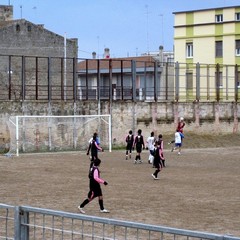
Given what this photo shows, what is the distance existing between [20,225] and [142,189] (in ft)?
45.4

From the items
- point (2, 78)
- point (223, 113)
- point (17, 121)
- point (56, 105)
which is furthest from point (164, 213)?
point (2, 78)

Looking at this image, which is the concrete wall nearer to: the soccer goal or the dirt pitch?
the soccer goal

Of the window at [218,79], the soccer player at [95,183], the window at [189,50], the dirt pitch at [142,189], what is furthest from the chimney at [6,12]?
the soccer player at [95,183]

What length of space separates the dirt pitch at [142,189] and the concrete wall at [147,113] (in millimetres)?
5165

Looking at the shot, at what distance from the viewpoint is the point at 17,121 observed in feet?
125

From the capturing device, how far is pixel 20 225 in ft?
A: 23.1

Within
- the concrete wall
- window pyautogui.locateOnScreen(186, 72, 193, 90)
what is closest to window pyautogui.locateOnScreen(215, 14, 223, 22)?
window pyautogui.locateOnScreen(186, 72, 193, 90)

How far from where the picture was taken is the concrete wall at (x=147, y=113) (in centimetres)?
3975

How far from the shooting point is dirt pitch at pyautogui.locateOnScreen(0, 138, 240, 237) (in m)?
15.1

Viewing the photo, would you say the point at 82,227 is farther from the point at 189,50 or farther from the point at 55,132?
the point at 189,50

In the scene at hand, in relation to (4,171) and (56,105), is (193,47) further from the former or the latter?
(4,171)

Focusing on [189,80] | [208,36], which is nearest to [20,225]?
[189,80]

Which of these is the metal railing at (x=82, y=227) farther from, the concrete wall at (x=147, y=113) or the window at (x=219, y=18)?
the window at (x=219, y=18)

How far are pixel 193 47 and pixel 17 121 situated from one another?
1235 inches
